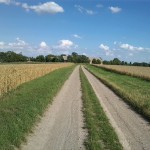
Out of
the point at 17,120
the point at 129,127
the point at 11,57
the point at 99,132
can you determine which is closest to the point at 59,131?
the point at 99,132

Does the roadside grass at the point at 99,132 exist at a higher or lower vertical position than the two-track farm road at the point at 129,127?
higher

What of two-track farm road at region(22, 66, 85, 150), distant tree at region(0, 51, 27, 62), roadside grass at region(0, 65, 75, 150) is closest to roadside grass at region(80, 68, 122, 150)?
two-track farm road at region(22, 66, 85, 150)

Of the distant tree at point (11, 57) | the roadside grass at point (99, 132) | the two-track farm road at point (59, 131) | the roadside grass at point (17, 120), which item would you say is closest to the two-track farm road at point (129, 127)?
the roadside grass at point (99, 132)

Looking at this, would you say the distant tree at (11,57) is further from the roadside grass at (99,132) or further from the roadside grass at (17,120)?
the roadside grass at (99,132)

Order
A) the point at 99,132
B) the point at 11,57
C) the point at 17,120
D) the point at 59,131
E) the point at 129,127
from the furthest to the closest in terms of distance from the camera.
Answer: the point at 11,57, the point at 129,127, the point at 17,120, the point at 59,131, the point at 99,132

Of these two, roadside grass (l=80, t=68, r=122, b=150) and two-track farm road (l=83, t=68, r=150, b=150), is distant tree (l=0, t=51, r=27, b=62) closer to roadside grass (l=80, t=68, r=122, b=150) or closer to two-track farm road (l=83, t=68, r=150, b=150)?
two-track farm road (l=83, t=68, r=150, b=150)

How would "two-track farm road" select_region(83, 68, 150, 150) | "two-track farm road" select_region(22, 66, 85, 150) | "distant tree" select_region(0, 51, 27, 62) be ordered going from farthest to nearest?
"distant tree" select_region(0, 51, 27, 62) → "two-track farm road" select_region(83, 68, 150, 150) → "two-track farm road" select_region(22, 66, 85, 150)

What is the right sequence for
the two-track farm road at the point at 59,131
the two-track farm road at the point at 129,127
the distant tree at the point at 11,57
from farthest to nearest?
the distant tree at the point at 11,57, the two-track farm road at the point at 129,127, the two-track farm road at the point at 59,131

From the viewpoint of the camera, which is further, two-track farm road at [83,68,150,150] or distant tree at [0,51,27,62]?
distant tree at [0,51,27,62]

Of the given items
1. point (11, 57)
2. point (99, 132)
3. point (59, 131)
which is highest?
point (11, 57)

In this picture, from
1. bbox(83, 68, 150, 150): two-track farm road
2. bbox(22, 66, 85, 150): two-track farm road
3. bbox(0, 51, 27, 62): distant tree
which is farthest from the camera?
bbox(0, 51, 27, 62): distant tree

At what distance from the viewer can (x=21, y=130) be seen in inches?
402

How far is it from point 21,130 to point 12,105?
5482 mm

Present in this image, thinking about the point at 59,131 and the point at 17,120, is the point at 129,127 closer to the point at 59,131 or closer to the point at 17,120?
the point at 59,131
